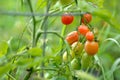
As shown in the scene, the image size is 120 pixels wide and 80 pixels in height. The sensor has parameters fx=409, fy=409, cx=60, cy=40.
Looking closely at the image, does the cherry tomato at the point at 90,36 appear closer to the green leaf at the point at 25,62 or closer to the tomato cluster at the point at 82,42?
the tomato cluster at the point at 82,42

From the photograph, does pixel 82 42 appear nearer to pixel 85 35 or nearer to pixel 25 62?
pixel 85 35

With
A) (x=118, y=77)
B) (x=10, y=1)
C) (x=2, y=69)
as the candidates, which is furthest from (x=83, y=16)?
(x=10, y=1)

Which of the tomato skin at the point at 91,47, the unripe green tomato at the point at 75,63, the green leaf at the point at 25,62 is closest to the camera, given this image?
the green leaf at the point at 25,62

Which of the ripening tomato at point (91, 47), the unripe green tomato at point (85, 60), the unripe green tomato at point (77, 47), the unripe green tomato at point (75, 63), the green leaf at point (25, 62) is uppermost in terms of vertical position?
the green leaf at point (25, 62)

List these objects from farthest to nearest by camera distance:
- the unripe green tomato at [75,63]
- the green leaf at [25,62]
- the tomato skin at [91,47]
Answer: the unripe green tomato at [75,63] → the tomato skin at [91,47] → the green leaf at [25,62]

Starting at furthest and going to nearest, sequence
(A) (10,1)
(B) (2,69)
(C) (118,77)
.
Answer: (A) (10,1) → (C) (118,77) → (B) (2,69)

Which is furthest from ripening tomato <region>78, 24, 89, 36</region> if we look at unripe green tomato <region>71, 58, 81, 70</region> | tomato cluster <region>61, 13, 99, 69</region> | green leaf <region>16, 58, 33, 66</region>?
green leaf <region>16, 58, 33, 66</region>

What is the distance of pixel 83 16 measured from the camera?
1272 mm

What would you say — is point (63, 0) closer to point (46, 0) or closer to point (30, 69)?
point (46, 0)

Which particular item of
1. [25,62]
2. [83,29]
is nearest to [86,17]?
[83,29]

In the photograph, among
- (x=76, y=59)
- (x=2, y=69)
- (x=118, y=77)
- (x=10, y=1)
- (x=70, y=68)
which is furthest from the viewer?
(x=10, y=1)

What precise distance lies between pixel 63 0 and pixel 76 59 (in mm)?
200

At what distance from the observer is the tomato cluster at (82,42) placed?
1236 mm

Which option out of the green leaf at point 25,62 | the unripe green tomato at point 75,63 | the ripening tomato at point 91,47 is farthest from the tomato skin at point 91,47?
the green leaf at point 25,62
